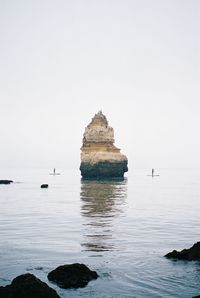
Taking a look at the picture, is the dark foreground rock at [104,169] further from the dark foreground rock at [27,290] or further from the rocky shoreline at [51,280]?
the dark foreground rock at [27,290]

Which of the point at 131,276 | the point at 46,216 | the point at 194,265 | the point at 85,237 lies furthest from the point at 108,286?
the point at 46,216

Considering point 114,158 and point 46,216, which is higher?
point 114,158

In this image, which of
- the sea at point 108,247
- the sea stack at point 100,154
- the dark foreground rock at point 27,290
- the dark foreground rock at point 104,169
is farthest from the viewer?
the sea stack at point 100,154

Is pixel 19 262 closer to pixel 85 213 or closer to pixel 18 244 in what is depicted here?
pixel 18 244

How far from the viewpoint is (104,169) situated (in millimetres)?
108438

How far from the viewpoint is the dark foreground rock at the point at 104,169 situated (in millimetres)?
108312

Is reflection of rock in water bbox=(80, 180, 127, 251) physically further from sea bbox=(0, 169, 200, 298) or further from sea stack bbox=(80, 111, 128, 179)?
sea stack bbox=(80, 111, 128, 179)

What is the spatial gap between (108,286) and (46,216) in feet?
75.0

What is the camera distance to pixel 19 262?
17.2 meters

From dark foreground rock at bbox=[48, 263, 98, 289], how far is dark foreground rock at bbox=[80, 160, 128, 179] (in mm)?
93580

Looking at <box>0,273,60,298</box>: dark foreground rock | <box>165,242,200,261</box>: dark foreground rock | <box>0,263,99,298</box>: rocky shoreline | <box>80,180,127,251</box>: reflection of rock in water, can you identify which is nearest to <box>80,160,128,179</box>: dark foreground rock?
<box>80,180,127,251</box>: reflection of rock in water

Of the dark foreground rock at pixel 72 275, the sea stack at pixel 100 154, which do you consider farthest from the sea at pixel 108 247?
the sea stack at pixel 100 154

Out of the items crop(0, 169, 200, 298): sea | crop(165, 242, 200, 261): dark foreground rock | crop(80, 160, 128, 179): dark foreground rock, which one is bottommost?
crop(0, 169, 200, 298): sea

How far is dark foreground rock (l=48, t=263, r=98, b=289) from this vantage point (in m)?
13.8
